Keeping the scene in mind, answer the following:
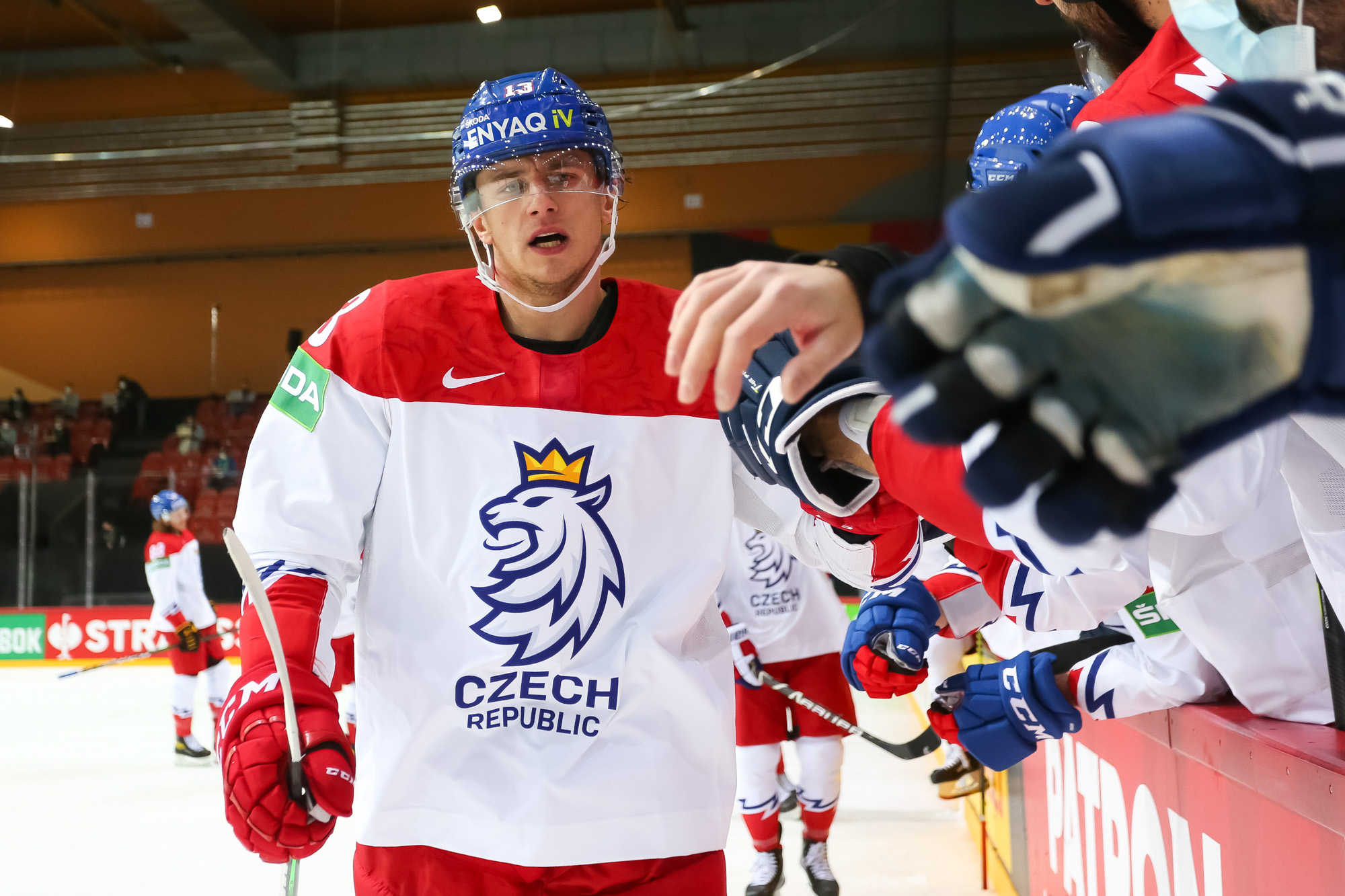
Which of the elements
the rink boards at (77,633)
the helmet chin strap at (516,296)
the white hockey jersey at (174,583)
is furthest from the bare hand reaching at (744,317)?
the rink boards at (77,633)

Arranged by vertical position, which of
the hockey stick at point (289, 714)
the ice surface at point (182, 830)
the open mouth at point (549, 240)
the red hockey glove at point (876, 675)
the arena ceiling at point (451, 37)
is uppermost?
the arena ceiling at point (451, 37)

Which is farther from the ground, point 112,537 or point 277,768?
point 277,768

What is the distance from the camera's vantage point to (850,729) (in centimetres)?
369

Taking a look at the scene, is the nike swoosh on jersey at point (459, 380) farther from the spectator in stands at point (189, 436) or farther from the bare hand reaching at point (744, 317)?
the spectator in stands at point (189, 436)

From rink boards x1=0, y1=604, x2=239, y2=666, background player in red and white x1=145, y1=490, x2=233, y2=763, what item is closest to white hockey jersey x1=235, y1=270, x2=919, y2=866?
background player in red and white x1=145, y1=490, x2=233, y2=763

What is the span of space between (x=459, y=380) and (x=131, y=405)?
1322 centimetres

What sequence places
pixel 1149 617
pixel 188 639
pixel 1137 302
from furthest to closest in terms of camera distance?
pixel 188 639 → pixel 1149 617 → pixel 1137 302

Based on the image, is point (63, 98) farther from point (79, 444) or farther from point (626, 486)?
point (626, 486)

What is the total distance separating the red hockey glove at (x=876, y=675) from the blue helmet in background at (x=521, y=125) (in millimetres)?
1069

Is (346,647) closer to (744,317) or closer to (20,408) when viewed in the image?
(744,317)

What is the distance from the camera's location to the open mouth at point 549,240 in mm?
1677

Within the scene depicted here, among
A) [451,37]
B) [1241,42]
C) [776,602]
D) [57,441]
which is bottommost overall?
[776,602]

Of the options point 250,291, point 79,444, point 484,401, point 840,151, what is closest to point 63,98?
point 250,291

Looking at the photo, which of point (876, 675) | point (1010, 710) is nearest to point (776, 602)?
point (876, 675)
